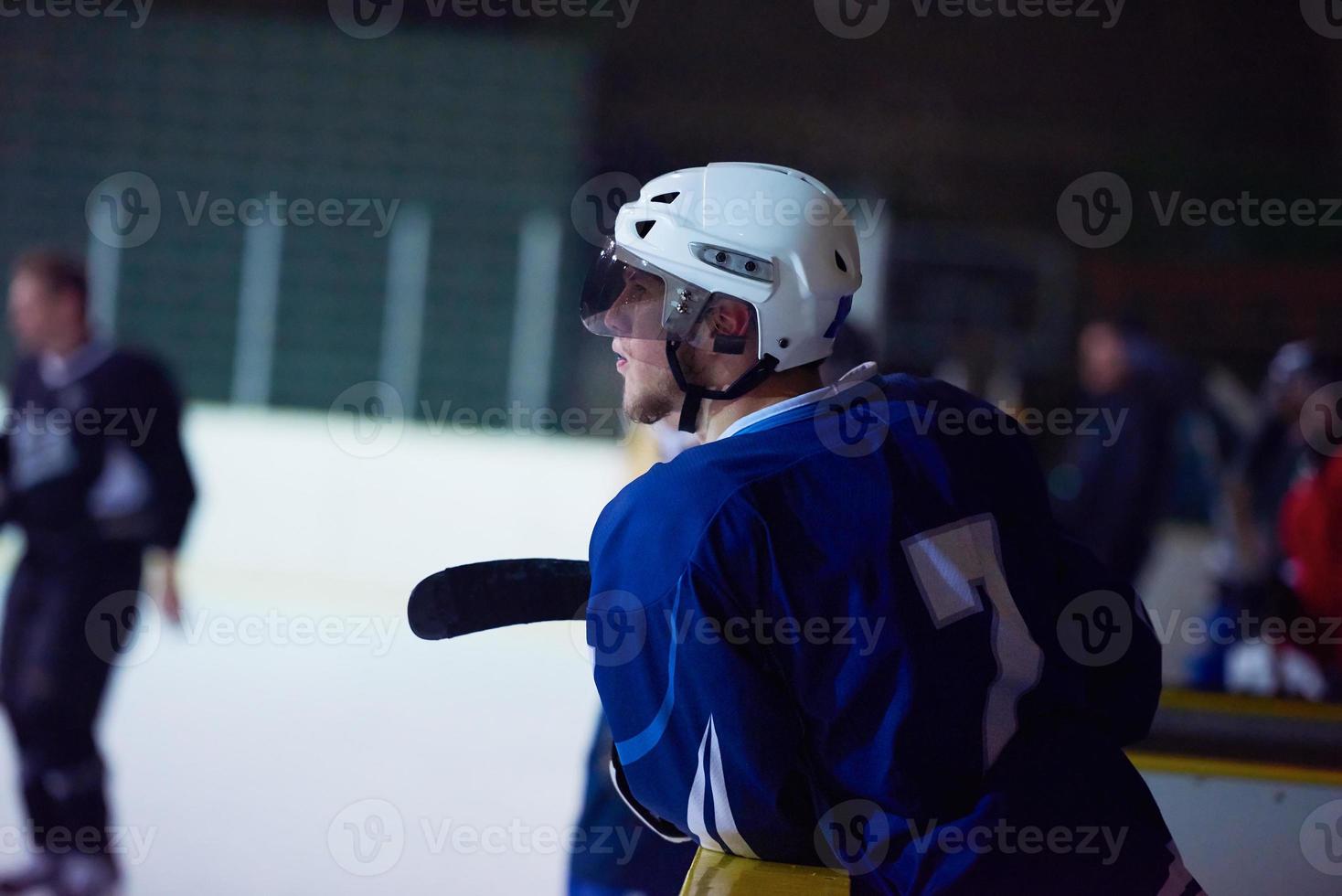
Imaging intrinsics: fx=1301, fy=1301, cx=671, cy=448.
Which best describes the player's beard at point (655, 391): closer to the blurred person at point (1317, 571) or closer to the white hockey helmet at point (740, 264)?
the white hockey helmet at point (740, 264)

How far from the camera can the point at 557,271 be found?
6.55m

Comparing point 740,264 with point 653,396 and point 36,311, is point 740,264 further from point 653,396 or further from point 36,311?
point 36,311

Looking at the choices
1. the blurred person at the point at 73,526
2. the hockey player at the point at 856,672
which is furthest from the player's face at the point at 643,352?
the blurred person at the point at 73,526

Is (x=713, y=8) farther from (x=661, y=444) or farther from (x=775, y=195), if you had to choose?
(x=775, y=195)

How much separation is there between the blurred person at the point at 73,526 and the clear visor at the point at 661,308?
2021mm

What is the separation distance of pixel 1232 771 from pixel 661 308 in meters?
1.12

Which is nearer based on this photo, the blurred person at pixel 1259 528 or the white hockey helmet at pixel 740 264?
the white hockey helmet at pixel 740 264

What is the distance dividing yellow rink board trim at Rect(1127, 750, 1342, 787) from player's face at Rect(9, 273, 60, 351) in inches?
102

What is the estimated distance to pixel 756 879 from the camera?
1115mm

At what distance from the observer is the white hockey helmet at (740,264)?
133cm

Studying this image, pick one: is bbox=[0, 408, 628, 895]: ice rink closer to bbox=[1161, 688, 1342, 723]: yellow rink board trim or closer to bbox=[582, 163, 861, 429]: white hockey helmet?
bbox=[1161, 688, 1342, 723]: yellow rink board trim

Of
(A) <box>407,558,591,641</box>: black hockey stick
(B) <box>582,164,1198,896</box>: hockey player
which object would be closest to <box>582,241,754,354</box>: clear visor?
(B) <box>582,164,1198,896</box>: hockey player

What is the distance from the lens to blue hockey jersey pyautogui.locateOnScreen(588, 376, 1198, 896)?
43.8 inches

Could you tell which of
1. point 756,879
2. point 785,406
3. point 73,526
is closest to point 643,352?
point 785,406
